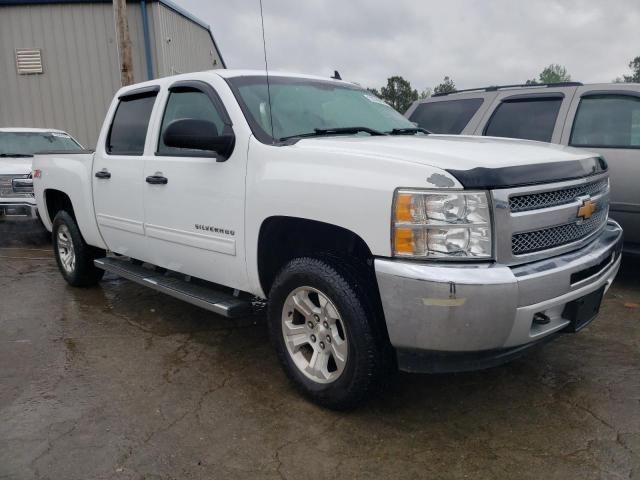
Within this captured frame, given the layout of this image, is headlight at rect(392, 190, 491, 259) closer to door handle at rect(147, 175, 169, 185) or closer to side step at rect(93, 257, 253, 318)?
side step at rect(93, 257, 253, 318)

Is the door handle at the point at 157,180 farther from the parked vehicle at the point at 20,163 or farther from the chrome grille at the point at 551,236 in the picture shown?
the parked vehicle at the point at 20,163

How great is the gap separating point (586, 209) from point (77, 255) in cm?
446

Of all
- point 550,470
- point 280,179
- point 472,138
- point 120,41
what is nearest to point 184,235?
point 280,179

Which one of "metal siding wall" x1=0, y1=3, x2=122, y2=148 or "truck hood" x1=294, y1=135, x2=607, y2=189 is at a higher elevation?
"metal siding wall" x1=0, y1=3, x2=122, y2=148

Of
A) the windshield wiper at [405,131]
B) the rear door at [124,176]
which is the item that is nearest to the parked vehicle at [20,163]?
the rear door at [124,176]

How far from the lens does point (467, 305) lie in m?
2.33

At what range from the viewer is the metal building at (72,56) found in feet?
44.2

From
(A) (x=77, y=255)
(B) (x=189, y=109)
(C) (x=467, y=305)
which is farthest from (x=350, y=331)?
(A) (x=77, y=255)

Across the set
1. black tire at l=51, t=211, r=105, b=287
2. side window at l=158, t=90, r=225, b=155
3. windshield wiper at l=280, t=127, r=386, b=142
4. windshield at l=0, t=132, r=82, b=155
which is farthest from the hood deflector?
windshield at l=0, t=132, r=82, b=155

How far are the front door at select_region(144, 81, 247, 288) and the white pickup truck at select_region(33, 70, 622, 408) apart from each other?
0.01 m

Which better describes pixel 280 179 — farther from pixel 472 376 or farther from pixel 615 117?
pixel 615 117

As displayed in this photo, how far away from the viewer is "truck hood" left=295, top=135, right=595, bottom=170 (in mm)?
2514

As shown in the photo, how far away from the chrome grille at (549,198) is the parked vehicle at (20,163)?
723 centimetres

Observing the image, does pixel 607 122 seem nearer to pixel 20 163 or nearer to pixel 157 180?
pixel 157 180
